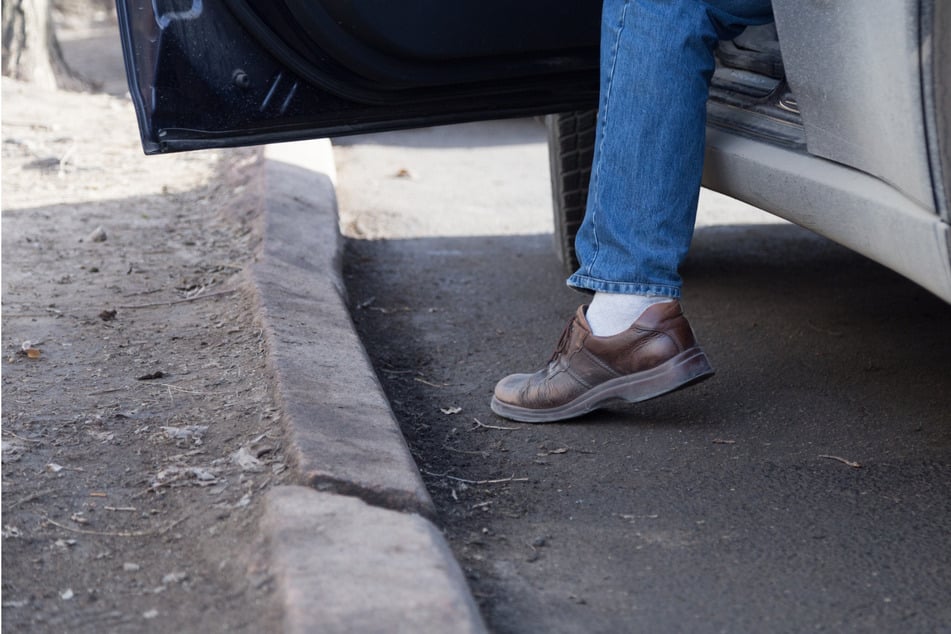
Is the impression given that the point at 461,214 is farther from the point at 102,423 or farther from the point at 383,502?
the point at 383,502

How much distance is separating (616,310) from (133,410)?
821mm

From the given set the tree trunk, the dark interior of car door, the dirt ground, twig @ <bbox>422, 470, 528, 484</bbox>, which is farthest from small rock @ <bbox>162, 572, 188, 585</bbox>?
the tree trunk

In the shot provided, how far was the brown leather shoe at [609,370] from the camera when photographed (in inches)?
70.1

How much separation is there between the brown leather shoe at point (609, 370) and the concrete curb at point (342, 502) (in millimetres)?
284

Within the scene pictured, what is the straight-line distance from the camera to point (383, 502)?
139 cm

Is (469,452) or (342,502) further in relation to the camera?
(469,452)

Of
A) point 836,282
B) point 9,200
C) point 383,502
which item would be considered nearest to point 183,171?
point 9,200

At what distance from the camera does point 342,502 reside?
1.35 m

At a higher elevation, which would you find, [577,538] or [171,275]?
[577,538]

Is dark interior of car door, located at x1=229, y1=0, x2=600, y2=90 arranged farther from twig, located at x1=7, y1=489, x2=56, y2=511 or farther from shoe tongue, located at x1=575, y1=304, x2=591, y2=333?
twig, located at x1=7, y1=489, x2=56, y2=511

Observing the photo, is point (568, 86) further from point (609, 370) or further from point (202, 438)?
point (202, 438)

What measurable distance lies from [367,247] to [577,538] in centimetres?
181

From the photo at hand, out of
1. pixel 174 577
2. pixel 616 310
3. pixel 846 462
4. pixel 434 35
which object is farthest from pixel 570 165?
pixel 174 577

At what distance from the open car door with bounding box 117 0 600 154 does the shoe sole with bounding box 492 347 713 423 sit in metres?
0.61
